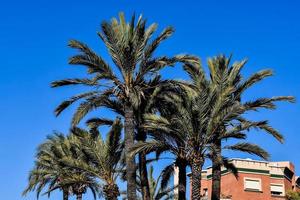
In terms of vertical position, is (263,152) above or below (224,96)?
below

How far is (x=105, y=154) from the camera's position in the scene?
32125 millimetres

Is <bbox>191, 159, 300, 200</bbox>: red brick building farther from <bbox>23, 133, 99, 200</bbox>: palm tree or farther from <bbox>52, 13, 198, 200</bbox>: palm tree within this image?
<bbox>52, 13, 198, 200</bbox>: palm tree

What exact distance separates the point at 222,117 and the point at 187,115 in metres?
1.69

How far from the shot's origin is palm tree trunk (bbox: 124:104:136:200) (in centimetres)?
2677

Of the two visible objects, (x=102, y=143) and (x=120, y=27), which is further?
(x=102, y=143)

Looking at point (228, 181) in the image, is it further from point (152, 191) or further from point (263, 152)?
point (263, 152)

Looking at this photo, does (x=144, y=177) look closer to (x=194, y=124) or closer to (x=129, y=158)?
(x=129, y=158)

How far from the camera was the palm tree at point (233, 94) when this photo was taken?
89.4 ft

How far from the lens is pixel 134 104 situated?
2672cm

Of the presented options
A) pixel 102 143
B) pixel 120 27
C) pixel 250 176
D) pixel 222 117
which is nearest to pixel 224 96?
pixel 222 117

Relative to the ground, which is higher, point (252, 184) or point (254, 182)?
point (254, 182)

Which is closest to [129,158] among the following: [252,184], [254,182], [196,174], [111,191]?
[196,174]

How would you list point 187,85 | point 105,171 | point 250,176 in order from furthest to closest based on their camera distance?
point 250,176
point 105,171
point 187,85

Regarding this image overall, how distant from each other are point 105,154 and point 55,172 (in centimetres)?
1284
